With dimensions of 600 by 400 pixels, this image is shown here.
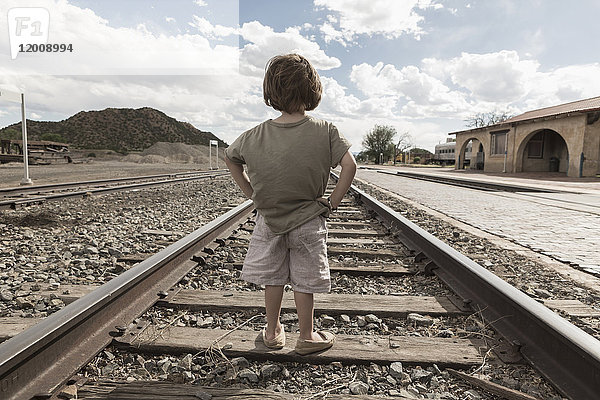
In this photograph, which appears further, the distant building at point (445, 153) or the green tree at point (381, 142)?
the green tree at point (381, 142)

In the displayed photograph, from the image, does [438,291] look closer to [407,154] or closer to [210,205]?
[210,205]

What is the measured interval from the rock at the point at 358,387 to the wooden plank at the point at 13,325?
148 centimetres

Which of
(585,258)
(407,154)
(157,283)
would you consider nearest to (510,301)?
(157,283)

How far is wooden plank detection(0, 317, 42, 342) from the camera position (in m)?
1.78

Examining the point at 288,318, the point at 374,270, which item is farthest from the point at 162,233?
the point at 288,318

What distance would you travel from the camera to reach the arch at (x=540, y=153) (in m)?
25.7

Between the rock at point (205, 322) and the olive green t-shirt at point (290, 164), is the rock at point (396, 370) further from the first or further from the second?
the rock at point (205, 322)

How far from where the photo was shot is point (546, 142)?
26.0 meters

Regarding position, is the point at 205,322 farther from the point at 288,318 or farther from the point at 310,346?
the point at 310,346

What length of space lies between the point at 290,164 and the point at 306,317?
26.7 inches

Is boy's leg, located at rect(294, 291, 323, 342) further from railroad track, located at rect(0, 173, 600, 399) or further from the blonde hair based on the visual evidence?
the blonde hair

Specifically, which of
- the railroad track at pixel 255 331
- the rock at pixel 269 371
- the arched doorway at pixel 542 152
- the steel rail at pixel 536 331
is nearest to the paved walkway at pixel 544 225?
the steel rail at pixel 536 331

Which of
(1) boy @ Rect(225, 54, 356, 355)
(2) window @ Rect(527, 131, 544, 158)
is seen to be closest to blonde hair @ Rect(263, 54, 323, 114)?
(1) boy @ Rect(225, 54, 356, 355)

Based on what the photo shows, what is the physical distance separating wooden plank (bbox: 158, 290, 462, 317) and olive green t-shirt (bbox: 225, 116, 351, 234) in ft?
2.16
